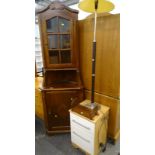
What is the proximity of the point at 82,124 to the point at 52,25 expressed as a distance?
1239 millimetres

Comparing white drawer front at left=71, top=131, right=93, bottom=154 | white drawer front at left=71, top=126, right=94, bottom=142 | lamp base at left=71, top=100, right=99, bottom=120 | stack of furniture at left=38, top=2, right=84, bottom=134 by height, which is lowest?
white drawer front at left=71, top=131, right=93, bottom=154

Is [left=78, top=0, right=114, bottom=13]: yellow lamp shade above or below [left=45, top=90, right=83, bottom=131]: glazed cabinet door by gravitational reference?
above

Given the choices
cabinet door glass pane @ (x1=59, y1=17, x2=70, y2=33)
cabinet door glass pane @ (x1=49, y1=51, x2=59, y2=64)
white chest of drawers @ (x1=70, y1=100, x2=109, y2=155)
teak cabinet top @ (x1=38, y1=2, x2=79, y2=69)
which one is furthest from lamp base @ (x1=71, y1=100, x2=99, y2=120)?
cabinet door glass pane @ (x1=59, y1=17, x2=70, y2=33)

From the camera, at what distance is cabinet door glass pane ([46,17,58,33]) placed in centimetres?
162

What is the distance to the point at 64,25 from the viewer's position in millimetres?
1662

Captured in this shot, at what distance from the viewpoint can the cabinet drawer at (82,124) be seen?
1447 millimetres

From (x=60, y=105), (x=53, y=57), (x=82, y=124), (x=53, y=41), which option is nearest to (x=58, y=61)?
(x=53, y=57)

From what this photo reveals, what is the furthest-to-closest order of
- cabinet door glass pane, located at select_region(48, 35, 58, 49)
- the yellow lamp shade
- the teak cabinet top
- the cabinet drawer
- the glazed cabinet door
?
the glazed cabinet door < cabinet door glass pane, located at select_region(48, 35, 58, 49) < the teak cabinet top < the cabinet drawer < the yellow lamp shade

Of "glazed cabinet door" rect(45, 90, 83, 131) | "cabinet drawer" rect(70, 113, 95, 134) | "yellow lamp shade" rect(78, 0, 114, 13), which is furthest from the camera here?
"glazed cabinet door" rect(45, 90, 83, 131)

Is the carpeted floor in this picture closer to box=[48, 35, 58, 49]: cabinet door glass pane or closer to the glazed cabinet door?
the glazed cabinet door

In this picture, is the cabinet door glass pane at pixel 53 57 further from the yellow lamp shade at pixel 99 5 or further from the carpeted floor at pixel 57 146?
the carpeted floor at pixel 57 146

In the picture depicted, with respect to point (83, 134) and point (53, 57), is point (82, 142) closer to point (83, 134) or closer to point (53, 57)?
point (83, 134)
